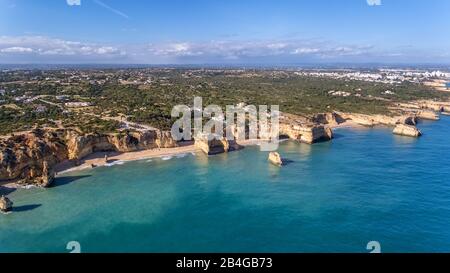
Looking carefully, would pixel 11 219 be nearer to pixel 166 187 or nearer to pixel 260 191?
pixel 166 187

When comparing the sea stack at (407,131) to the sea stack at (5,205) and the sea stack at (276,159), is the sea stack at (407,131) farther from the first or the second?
the sea stack at (5,205)

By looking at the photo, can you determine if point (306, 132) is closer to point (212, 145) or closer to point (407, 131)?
point (212, 145)

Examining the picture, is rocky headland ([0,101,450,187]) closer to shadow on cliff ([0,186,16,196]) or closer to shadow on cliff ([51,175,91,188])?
shadow on cliff ([51,175,91,188])

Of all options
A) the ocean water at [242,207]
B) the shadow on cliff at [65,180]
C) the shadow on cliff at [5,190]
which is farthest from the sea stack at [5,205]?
the shadow on cliff at [65,180]

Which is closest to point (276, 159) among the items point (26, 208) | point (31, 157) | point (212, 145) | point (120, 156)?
point (212, 145)

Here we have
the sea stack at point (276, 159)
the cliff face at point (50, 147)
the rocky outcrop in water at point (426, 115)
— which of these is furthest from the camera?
the rocky outcrop in water at point (426, 115)
